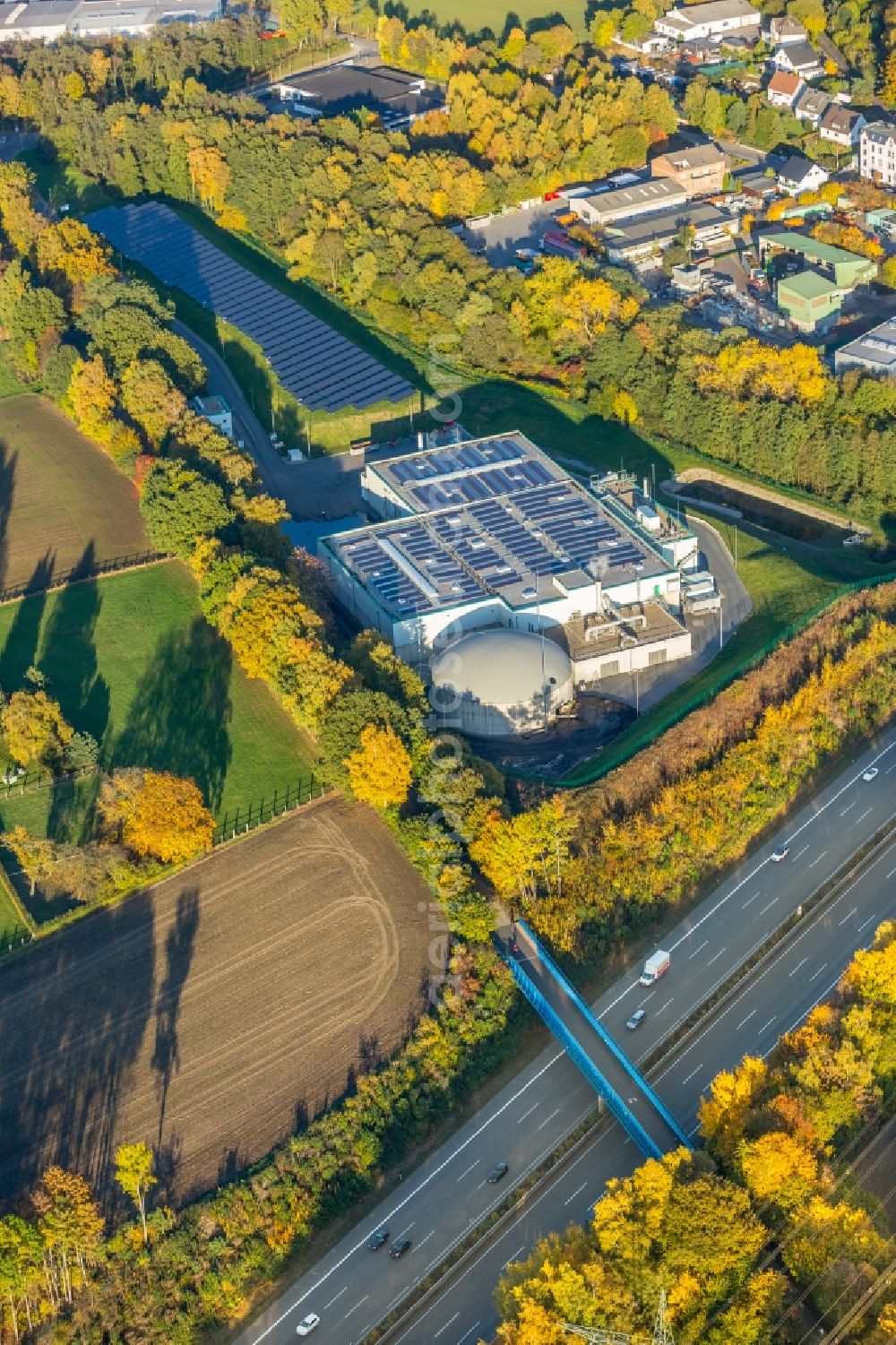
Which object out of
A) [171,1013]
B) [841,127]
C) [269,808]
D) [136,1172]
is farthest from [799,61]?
[136,1172]

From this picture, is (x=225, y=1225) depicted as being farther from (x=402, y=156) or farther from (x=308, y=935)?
(x=402, y=156)

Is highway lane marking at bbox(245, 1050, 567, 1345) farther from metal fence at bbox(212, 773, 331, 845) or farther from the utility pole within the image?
metal fence at bbox(212, 773, 331, 845)

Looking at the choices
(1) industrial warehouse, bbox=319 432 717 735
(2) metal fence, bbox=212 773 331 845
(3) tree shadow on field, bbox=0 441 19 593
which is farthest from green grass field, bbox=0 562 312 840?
(1) industrial warehouse, bbox=319 432 717 735

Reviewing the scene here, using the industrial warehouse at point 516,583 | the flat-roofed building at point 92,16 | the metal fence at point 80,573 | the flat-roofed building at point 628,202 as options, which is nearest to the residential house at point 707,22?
the flat-roofed building at point 628,202

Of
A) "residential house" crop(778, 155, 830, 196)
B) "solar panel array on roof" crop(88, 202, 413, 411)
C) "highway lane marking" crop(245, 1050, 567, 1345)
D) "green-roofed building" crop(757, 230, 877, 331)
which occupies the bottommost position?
"highway lane marking" crop(245, 1050, 567, 1345)

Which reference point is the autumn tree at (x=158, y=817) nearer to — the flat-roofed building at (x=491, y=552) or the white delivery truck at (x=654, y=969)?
the flat-roofed building at (x=491, y=552)

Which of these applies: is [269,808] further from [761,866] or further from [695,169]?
[695,169]
